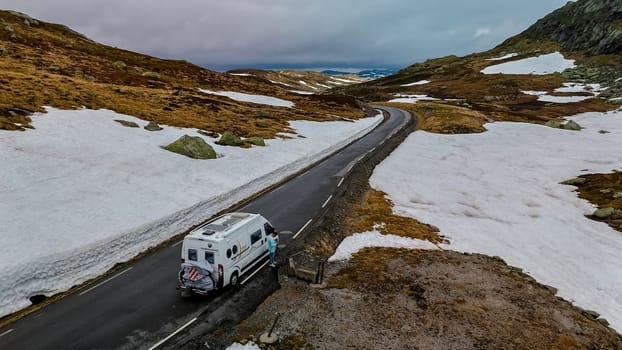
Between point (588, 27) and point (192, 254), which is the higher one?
point (588, 27)

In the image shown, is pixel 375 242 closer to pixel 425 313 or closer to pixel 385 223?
pixel 385 223

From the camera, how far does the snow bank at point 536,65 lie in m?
148

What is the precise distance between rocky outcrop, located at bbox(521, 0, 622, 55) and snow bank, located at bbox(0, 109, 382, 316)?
157047 mm

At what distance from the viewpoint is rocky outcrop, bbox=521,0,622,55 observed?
144125mm

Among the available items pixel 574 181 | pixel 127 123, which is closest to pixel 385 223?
pixel 574 181

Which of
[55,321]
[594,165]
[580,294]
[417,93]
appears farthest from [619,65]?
[55,321]

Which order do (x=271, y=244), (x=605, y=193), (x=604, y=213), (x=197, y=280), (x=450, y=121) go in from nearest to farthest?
(x=197, y=280)
(x=271, y=244)
(x=604, y=213)
(x=605, y=193)
(x=450, y=121)

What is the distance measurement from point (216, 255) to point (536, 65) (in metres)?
177

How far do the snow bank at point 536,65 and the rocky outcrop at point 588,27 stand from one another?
1010cm

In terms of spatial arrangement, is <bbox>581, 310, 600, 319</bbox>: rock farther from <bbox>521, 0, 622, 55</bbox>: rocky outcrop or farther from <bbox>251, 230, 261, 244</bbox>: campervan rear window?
<bbox>521, 0, 622, 55</bbox>: rocky outcrop

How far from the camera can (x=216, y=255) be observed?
1702cm

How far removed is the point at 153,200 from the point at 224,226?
12586mm

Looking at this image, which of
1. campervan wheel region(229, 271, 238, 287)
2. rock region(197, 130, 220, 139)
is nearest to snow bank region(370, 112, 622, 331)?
campervan wheel region(229, 271, 238, 287)

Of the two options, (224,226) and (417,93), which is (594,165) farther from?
(417,93)
